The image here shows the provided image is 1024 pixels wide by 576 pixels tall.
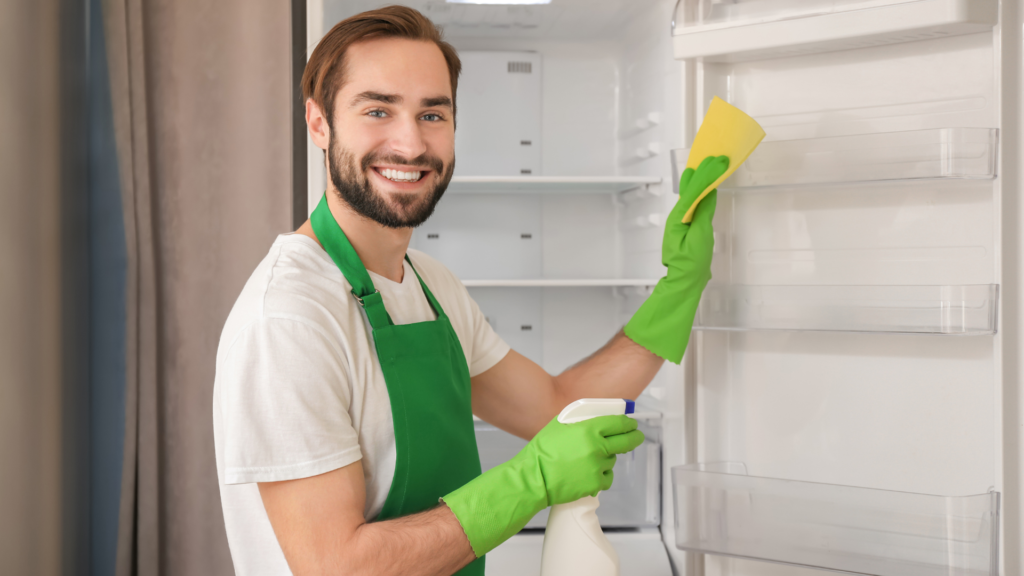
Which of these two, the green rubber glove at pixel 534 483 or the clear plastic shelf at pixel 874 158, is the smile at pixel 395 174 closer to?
the green rubber glove at pixel 534 483

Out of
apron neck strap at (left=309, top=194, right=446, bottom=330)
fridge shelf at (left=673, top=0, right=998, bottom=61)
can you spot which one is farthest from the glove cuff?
fridge shelf at (left=673, top=0, right=998, bottom=61)

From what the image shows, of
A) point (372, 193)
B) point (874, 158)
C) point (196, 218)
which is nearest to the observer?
point (372, 193)

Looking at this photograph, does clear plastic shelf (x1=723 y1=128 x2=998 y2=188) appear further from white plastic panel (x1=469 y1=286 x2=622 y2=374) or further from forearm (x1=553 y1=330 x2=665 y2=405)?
white plastic panel (x1=469 y1=286 x2=622 y2=374)

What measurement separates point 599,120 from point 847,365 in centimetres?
92

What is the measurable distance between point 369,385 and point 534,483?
0.27 meters

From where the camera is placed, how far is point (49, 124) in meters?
1.36

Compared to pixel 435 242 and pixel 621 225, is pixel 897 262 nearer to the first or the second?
pixel 621 225

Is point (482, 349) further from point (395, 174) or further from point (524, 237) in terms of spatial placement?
point (524, 237)

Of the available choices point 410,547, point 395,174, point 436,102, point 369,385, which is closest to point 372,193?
point 395,174

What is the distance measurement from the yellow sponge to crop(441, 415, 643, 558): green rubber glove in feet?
1.79

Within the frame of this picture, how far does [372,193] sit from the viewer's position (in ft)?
3.46

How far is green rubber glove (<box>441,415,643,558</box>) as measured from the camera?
3.05ft

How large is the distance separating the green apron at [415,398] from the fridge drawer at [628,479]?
1.96ft

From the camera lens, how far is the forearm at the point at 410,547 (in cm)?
85
